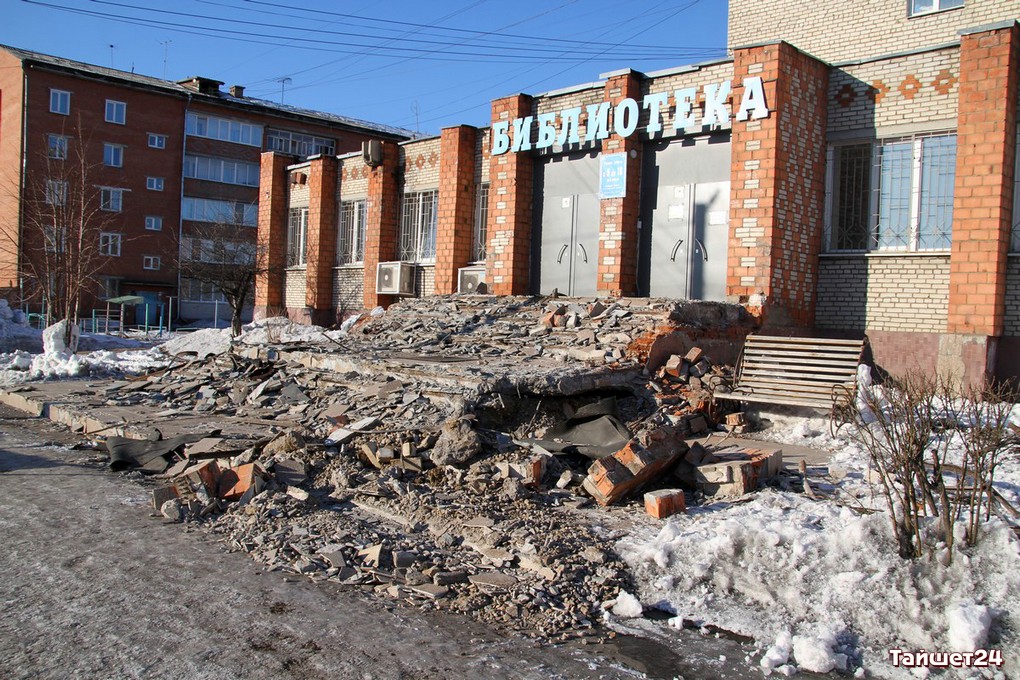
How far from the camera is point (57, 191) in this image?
2100cm

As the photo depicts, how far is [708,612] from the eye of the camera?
4324 millimetres

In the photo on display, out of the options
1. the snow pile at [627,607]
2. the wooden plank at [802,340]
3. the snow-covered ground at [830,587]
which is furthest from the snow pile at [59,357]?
the snow pile at [627,607]

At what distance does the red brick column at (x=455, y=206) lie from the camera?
16.9 meters

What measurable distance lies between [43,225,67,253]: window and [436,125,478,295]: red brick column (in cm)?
1079

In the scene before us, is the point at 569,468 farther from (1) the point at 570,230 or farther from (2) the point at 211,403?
(1) the point at 570,230

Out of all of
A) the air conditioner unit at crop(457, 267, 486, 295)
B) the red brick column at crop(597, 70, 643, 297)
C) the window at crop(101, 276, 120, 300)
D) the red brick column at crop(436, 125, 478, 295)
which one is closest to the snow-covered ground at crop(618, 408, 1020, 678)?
the red brick column at crop(597, 70, 643, 297)

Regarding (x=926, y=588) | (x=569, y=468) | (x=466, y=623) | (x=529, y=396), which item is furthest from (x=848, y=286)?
(x=466, y=623)

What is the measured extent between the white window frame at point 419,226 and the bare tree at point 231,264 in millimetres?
5672

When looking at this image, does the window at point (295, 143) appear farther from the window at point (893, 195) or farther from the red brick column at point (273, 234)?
the window at point (893, 195)

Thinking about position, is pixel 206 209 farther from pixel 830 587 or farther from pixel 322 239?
pixel 830 587

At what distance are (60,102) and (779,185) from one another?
37.6 meters

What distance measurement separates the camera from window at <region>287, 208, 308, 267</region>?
Result: 22469 millimetres

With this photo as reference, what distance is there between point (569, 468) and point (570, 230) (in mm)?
8748

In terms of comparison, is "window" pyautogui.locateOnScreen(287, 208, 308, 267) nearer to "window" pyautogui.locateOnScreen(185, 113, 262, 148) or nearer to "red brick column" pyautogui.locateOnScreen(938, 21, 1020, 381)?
"red brick column" pyautogui.locateOnScreen(938, 21, 1020, 381)
